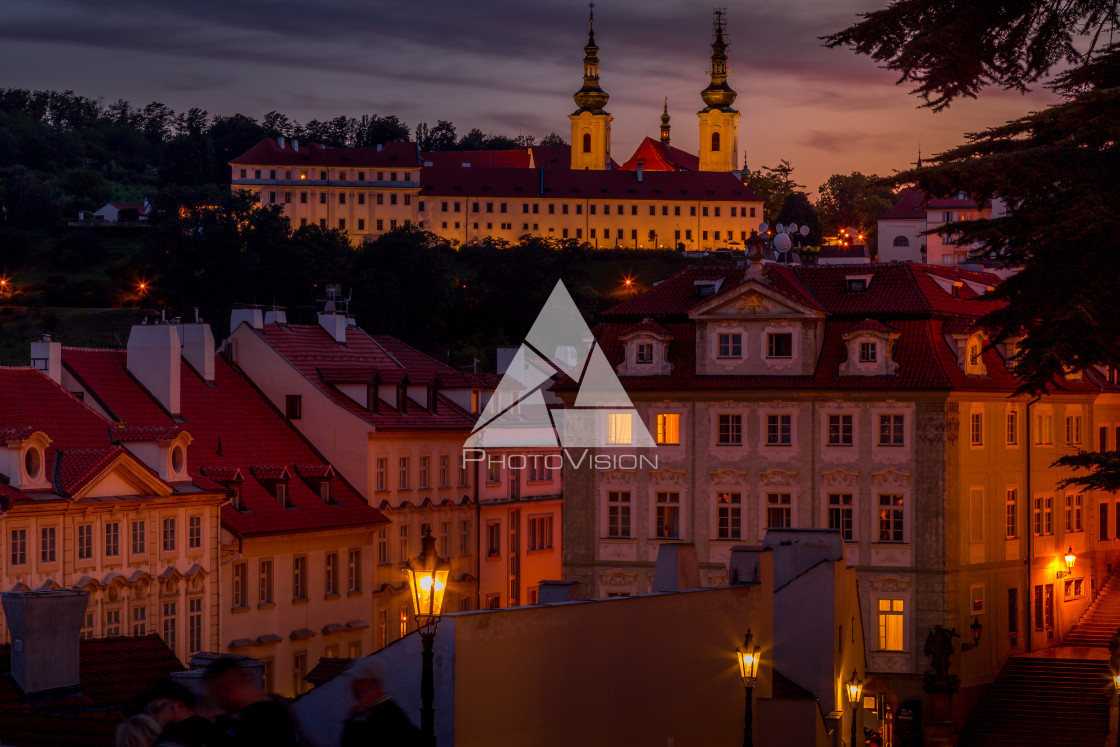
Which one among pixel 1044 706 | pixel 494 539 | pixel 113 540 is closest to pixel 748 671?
pixel 113 540

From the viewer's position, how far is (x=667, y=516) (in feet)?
166

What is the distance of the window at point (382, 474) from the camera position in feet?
177

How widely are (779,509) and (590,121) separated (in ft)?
489

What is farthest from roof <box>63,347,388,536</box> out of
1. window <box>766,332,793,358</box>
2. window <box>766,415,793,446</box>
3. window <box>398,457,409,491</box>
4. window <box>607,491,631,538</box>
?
window <box>766,332,793,358</box>

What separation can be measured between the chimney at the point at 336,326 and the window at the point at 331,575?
1050 centimetres

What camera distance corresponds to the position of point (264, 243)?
402ft

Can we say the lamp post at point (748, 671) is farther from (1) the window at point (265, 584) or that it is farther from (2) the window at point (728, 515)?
(2) the window at point (728, 515)

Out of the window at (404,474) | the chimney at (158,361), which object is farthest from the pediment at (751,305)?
the chimney at (158,361)

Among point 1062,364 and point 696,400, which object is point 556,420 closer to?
point 696,400

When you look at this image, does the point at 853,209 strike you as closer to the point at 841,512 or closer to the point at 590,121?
the point at 590,121

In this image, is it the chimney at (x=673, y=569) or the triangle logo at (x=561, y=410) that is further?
the triangle logo at (x=561, y=410)

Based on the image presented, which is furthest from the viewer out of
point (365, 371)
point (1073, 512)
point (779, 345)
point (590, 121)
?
point (590, 121)

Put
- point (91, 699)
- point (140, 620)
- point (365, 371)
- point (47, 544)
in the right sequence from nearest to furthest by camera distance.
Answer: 1. point (91, 699)
2. point (47, 544)
3. point (140, 620)
4. point (365, 371)

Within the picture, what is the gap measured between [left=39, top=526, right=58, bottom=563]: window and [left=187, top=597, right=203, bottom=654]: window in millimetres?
4927
